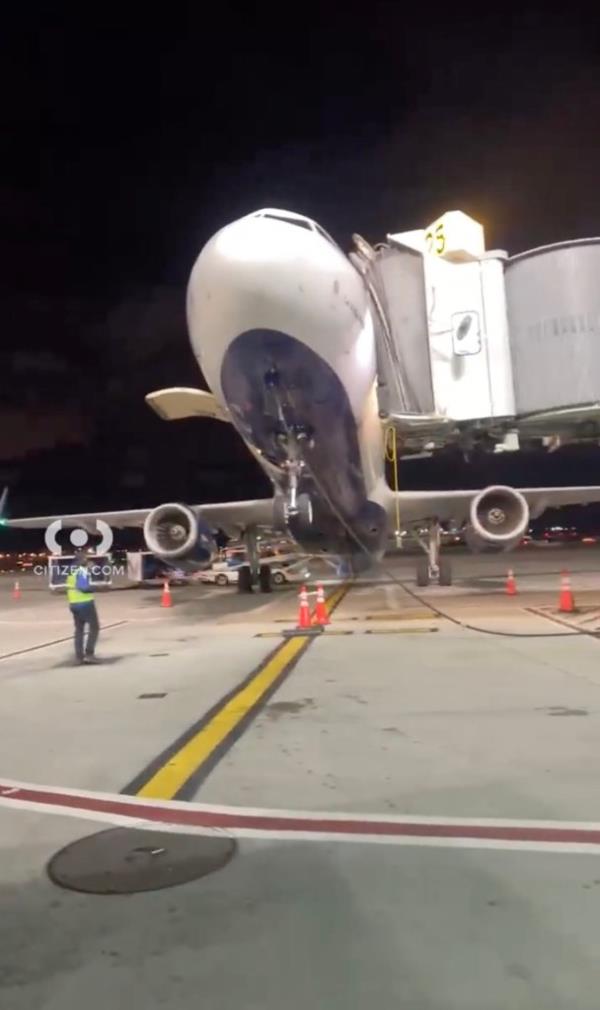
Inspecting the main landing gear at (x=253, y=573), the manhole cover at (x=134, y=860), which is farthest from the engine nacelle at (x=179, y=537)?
the manhole cover at (x=134, y=860)

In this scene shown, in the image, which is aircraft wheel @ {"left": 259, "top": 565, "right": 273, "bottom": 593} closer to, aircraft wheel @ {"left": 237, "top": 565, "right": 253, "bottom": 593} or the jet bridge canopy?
aircraft wheel @ {"left": 237, "top": 565, "right": 253, "bottom": 593}

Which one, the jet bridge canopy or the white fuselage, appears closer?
the white fuselage

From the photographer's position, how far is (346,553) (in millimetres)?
18484

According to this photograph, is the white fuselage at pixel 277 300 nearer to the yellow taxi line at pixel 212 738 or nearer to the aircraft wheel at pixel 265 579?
the yellow taxi line at pixel 212 738

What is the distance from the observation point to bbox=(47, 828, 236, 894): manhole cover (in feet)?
11.0

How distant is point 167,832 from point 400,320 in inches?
502

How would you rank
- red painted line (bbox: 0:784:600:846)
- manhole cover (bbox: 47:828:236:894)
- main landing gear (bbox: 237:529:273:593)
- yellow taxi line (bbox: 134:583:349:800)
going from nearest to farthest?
manhole cover (bbox: 47:828:236:894)
red painted line (bbox: 0:784:600:846)
yellow taxi line (bbox: 134:583:349:800)
main landing gear (bbox: 237:529:273:593)

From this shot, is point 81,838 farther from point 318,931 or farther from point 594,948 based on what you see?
point 594,948

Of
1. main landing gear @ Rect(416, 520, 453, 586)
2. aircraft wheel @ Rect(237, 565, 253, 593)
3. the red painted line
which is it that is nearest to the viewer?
the red painted line

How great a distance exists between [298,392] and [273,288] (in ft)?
7.59

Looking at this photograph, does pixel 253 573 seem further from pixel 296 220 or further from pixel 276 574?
pixel 296 220

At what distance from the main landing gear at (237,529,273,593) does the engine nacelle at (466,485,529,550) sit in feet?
24.5

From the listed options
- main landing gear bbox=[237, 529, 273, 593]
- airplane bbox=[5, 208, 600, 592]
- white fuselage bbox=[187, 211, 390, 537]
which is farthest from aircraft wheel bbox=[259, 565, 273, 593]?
white fuselage bbox=[187, 211, 390, 537]

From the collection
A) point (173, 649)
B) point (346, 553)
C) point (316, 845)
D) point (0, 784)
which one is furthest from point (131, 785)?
point (346, 553)
